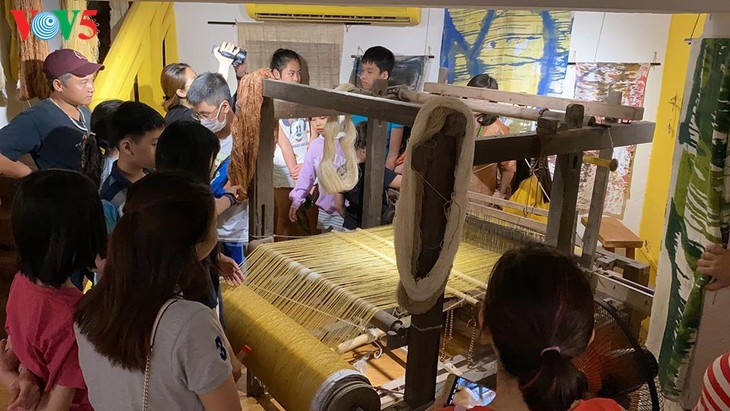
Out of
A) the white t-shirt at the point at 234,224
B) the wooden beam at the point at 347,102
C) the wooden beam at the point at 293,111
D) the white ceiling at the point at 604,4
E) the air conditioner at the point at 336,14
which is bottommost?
the white t-shirt at the point at 234,224

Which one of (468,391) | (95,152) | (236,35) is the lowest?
(468,391)

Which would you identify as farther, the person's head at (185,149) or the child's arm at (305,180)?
the child's arm at (305,180)

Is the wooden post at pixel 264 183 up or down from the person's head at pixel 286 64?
down

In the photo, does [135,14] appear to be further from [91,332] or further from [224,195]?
[91,332]

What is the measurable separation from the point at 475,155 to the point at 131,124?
118 cm

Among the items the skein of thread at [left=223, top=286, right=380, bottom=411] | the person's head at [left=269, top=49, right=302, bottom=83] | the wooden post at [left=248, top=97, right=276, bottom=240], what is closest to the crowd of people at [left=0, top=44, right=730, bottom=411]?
the skein of thread at [left=223, top=286, right=380, bottom=411]

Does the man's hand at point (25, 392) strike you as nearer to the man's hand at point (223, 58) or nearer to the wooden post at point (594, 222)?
the wooden post at point (594, 222)

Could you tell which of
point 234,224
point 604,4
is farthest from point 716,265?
point 234,224

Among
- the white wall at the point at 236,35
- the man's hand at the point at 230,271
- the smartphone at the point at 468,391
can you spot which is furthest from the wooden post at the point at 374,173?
the white wall at the point at 236,35

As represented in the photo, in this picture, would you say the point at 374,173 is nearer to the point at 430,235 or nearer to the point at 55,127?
the point at 430,235

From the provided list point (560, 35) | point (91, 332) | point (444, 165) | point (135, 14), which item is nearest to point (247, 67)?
point (135, 14)

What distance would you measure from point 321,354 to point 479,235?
48.3 inches

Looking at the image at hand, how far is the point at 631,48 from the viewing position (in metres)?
4.14

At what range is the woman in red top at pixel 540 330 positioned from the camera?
1.01m
